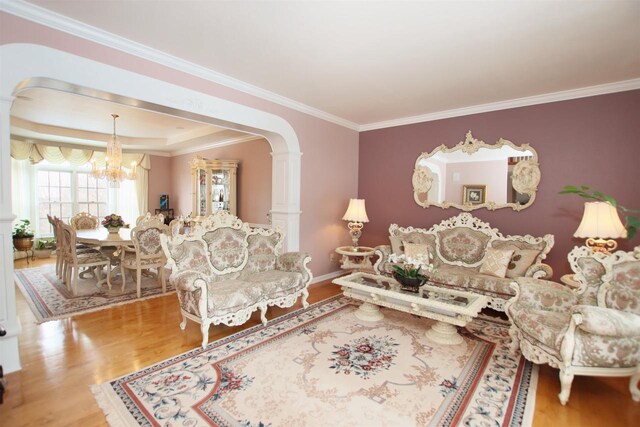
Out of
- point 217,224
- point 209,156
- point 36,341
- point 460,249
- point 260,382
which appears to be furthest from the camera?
point 209,156

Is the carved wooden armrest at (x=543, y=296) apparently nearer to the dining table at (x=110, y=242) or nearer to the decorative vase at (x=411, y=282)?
the decorative vase at (x=411, y=282)

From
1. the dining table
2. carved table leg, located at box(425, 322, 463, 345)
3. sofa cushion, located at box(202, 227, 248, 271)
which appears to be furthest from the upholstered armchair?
the dining table

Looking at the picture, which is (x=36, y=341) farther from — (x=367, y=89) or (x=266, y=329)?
(x=367, y=89)

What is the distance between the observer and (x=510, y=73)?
334cm

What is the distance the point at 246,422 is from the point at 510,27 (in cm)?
349

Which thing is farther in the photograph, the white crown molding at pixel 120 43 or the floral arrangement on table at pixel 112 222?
the floral arrangement on table at pixel 112 222

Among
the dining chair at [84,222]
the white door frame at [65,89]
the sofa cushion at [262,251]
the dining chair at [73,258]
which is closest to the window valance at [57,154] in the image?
the dining chair at [84,222]

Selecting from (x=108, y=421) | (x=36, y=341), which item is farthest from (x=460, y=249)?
(x=36, y=341)

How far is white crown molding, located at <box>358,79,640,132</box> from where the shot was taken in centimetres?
356

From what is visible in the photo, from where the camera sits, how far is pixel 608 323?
80.1 inches

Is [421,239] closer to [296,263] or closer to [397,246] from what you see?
[397,246]

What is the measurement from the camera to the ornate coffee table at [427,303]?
283 cm

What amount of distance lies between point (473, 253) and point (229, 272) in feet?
10.7

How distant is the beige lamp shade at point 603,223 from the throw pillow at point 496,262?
82 centimetres
